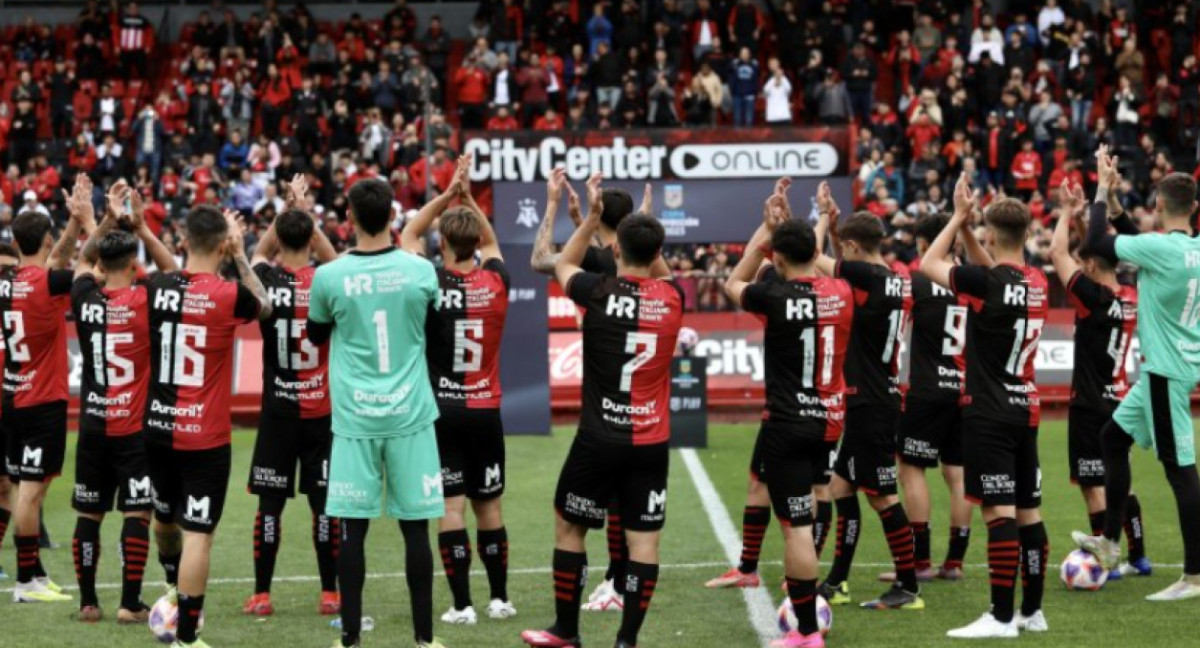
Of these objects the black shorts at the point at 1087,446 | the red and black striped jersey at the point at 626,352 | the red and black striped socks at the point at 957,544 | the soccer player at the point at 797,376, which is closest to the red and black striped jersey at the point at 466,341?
the red and black striped jersey at the point at 626,352

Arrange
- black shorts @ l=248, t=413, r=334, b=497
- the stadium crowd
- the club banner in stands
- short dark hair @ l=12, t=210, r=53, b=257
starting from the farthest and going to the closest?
the stadium crowd < the club banner in stands < short dark hair @ l=12, t=210, r=53, b=257 < black shorts @ l=248, t=413, r=334, b=497

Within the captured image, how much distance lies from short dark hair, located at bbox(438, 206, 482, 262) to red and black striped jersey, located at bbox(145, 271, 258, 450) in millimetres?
1459

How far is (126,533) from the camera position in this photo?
10680mm

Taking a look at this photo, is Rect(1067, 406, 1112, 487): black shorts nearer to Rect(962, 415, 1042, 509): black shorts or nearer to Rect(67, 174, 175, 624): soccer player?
Rect(962, 415, 1042, 509): black shorts

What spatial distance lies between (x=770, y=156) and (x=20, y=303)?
1687 centimetres

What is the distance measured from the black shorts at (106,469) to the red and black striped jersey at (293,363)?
0.93m

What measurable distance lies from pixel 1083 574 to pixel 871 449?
1815 millimetres

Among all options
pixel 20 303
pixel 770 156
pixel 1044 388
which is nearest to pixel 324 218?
pixel 770 156

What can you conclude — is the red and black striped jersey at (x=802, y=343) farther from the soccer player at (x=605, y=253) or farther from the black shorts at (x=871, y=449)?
the black shorts at (x=871, y=449)

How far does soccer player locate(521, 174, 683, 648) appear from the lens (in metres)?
9.54

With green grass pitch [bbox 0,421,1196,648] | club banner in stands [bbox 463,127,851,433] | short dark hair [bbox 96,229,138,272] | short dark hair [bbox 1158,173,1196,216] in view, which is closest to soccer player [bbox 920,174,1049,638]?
green grass pitch [bbox 0,421,1196,648]

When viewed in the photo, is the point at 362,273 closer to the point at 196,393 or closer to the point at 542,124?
the point at 196,393

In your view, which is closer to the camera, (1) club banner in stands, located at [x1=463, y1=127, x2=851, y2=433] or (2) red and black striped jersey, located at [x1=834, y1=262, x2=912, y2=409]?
(2) red and black striped jersey, located at [x1=834, y1=262, x2=912, y2=409]

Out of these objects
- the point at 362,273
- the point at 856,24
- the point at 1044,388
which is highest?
the point at 856,24
